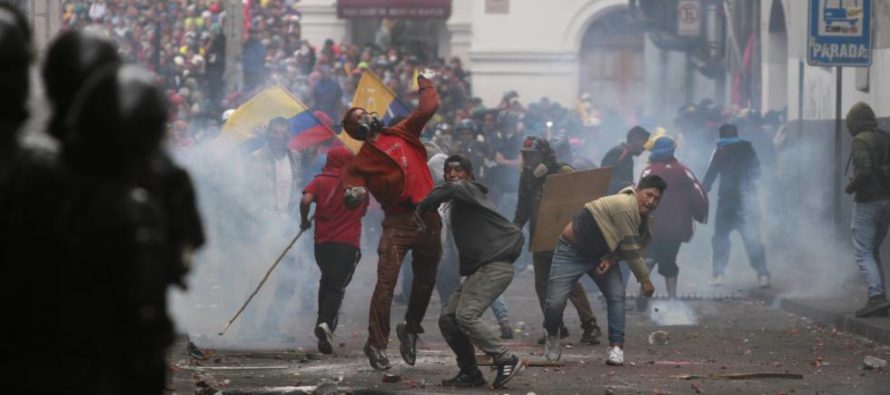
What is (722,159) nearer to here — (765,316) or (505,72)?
(765,316)

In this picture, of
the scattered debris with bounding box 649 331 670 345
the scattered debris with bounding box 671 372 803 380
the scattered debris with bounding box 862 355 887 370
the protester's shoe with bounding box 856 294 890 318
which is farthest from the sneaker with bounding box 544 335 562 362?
the protester's shoe with bounding box 856 294 890 318

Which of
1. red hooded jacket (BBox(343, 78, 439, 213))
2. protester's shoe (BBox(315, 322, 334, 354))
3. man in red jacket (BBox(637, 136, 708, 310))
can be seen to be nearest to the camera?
red hooded jacket (BBox(343, 78, 439, 213))

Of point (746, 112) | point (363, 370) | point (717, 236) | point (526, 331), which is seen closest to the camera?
point (363, 370)

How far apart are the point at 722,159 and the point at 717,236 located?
28.8 inches

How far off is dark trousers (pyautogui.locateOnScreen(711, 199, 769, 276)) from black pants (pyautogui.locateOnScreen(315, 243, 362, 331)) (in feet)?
20.2

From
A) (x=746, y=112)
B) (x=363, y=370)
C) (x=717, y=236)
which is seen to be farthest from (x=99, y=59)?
(x=746, y=112)

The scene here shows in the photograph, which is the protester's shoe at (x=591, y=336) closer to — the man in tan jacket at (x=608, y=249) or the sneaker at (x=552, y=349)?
the man in tan jacket at (x=608, y=249)

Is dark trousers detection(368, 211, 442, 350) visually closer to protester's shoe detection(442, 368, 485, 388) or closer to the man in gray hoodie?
the man in gray hoodie

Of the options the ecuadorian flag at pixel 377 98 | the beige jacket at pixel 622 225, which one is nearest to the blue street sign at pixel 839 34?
the ecuadorian flag at pixel 377 98

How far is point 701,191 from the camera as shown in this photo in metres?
16.6

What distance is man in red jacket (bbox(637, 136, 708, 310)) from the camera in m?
16.5

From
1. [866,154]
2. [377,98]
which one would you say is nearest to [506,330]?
[866,154]

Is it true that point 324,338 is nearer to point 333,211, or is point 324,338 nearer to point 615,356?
point 333,211

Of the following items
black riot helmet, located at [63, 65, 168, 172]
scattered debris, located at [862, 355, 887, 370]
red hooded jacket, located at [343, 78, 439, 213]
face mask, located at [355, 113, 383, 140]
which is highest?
black riot helmet, located at [63, 65, 168, 172]
